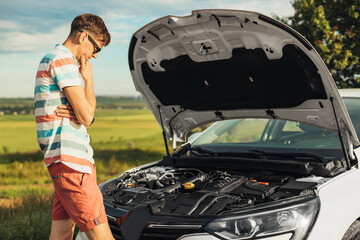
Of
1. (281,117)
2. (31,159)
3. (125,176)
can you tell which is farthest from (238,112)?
(31,159)

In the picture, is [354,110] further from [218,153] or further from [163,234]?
[163,234]

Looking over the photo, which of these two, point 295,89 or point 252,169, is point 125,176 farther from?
point 295,89

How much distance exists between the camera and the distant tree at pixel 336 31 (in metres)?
11.8

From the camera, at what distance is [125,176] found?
3.73 metres

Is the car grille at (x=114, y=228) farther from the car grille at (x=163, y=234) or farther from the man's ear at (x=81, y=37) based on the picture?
the man's ear at (x=81, y=37)

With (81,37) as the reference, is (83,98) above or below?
below

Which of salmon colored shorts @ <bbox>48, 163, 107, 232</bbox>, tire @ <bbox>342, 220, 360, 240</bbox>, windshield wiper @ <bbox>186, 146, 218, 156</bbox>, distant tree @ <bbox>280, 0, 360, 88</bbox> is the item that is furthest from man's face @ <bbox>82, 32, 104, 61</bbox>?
distant tree @ <bbox>280, 0, 360, 88</bbox>

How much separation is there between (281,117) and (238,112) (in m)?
0.44

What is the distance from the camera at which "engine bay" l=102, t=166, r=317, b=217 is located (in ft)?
8.91

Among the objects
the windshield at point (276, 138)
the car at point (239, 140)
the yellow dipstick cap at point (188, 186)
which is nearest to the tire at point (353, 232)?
the car at point (239, 140)

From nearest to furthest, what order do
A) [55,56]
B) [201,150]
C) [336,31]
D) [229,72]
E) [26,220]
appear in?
[55,56] → [229,72] → [201,150] → [26,220] → [336,31]

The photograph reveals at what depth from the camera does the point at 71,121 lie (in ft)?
8.63

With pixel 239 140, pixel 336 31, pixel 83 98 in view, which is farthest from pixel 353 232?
pixel 336 31

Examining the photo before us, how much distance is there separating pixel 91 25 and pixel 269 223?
5.62ft
